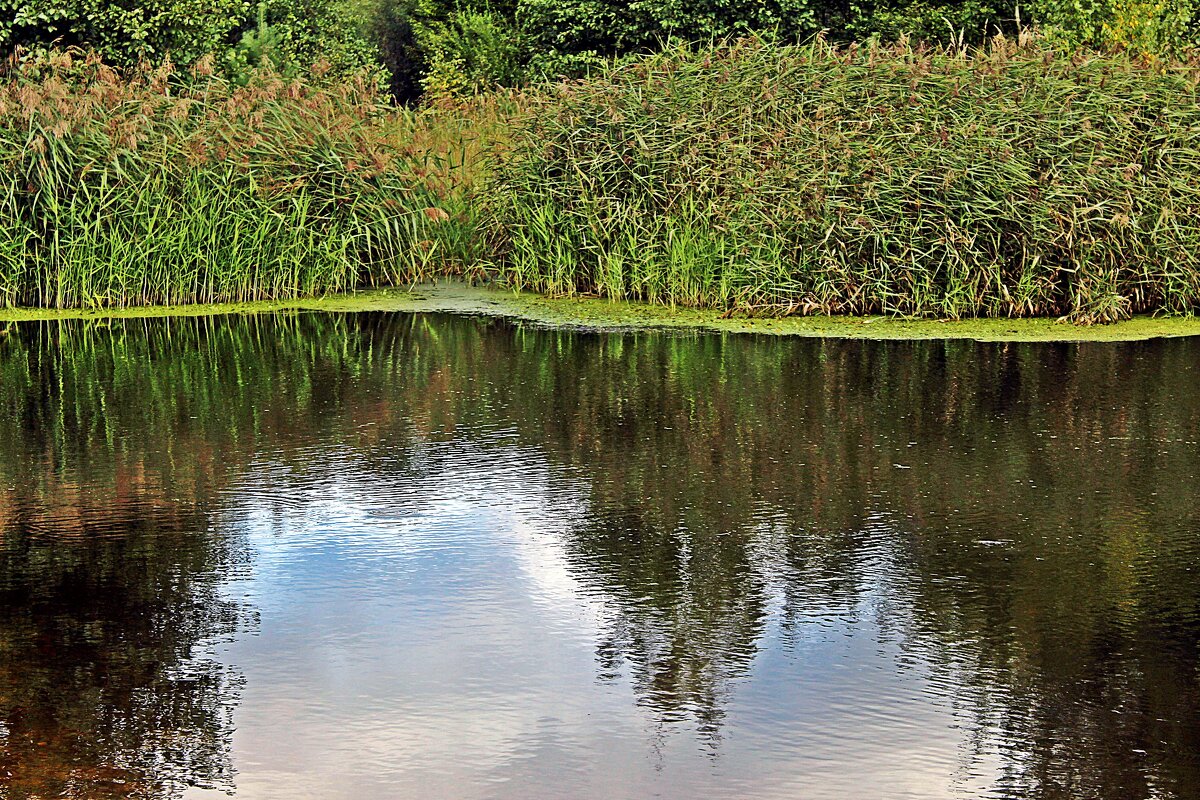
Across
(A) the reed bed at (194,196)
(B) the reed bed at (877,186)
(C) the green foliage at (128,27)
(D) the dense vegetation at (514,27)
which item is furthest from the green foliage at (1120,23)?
(C) the green foliage at (128,27)

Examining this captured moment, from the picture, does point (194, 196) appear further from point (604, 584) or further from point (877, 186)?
point (604, 584)

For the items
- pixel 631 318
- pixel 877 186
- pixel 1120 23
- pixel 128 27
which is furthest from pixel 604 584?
pixel 128 27

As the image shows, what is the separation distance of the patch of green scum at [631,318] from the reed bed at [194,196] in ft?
1.01

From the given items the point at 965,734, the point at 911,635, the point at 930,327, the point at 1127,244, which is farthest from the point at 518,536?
the point at 1127,244

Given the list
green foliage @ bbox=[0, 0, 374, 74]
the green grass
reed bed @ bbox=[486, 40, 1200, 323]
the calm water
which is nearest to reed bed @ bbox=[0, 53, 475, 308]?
the green grass

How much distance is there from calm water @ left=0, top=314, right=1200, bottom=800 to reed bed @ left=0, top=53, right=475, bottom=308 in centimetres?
381

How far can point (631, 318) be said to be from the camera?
47.3 ft

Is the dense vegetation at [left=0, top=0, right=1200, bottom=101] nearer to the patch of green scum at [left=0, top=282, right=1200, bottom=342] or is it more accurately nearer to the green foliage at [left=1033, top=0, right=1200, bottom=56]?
the green foliage at [left=1033, top=0, right=1200, bottom=56]

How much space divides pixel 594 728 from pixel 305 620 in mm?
1515

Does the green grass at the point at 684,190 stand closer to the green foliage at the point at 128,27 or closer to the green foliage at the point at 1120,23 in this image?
the green foliage at the point at 1120,23

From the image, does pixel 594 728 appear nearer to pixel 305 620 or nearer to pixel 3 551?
pixel 305 620

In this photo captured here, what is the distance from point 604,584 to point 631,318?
25.6 feet

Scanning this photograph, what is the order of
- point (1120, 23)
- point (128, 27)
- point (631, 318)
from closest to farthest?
point (631, 318), point (1120, 23), point (128, 27)

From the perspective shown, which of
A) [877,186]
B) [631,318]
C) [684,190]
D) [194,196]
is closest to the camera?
[877,186]
